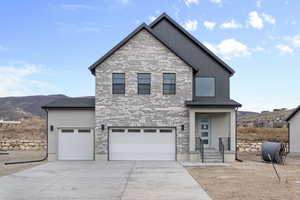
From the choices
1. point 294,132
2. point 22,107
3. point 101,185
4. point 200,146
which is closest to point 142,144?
point 200,146

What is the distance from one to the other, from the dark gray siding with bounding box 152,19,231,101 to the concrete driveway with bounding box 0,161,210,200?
383 inches

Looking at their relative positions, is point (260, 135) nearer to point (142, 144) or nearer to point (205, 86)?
point (205, 86)

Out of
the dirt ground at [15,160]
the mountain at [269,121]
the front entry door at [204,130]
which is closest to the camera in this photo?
the dirt ground at [15,160]

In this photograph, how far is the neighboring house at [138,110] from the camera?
22.0 m

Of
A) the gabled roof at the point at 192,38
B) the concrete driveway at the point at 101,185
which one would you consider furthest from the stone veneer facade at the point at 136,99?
the concrete driveway at the point at 101,185

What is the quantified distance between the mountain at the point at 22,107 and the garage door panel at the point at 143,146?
7170cm

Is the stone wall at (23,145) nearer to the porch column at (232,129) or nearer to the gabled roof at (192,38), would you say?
the gabled roof at (192,38)

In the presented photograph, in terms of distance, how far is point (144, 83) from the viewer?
22219 mm

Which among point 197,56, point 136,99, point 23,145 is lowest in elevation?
point 23,145

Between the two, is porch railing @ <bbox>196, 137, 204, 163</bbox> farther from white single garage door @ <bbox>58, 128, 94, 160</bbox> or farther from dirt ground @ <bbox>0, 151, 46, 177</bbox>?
dirt ground @ <bbox>0, 151, 46, 177</bbox>

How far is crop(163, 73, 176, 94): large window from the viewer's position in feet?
73.1

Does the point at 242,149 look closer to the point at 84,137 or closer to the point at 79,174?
the point at 84,137

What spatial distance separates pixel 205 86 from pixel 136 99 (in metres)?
5.38

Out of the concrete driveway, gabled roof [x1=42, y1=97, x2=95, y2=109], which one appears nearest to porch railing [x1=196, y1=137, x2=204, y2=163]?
the concrete driveway
